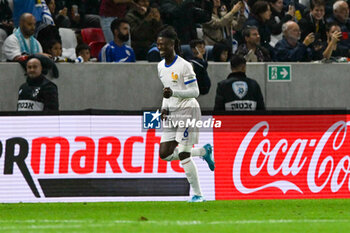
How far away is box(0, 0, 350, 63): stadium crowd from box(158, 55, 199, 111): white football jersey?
2382 millimetres

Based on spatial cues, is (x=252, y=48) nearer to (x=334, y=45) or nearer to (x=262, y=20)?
(x=262, y=20)

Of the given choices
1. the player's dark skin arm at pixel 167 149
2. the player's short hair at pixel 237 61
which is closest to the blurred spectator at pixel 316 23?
the player's short hair at pixel 237 61

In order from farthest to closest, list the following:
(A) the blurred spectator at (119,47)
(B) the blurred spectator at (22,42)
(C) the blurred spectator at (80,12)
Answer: (C) the blurred spectator at (80,12)
(A) the blurred spectator at (119,47)
(B) the blurred spectator at (22,42)

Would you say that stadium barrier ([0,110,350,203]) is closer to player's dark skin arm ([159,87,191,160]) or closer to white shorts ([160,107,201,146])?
player's dark skin arm ([159,87,191,160])

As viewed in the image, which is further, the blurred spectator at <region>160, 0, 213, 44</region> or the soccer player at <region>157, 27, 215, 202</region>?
the blurred spectator at <region>160, 0, 213, 44</region>

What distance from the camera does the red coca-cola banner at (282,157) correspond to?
484 inches

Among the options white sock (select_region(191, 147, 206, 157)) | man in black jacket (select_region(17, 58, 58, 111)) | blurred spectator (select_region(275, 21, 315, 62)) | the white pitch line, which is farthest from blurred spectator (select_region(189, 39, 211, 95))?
the white pitch line

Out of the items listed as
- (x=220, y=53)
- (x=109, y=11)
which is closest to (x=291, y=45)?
(x=220, y=53)

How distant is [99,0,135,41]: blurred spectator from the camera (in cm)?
1491

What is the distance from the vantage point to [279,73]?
14.6 metres

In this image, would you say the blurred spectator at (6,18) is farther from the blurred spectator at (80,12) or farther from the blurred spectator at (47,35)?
the blurred spectator at (80,12)

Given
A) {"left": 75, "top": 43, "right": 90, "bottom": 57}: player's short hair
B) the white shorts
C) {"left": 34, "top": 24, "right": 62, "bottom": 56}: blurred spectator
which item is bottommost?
the white shorts

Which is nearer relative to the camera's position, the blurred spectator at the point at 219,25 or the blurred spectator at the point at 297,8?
the blurred spectator at the point at 219,25

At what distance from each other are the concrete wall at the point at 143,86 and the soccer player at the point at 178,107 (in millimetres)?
2814
